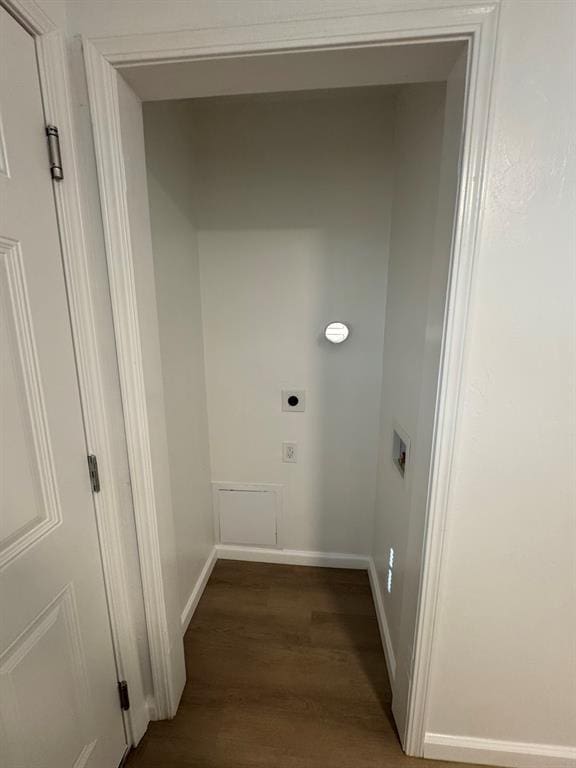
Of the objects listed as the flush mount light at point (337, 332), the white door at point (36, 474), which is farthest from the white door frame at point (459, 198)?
the flush mount light at point (337, 332)

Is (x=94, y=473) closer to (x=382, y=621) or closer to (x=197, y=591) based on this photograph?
(x=197, y=591)

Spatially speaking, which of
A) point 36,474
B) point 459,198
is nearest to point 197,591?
point 36,474

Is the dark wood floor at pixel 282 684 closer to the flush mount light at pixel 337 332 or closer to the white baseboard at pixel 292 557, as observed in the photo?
the white baseboard at pixel 292 557

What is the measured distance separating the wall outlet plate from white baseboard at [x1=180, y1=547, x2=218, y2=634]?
3.41ft

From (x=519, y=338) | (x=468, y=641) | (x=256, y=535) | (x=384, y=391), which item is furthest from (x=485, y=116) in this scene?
(x=256, y=535)

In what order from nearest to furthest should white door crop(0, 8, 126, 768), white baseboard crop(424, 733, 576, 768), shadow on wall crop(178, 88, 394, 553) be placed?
white door crop(0, 8, 126, 768)
white baseboard crop(424, 733, 576, 768)
shadow on wall crop(178, 88, 394, 553)

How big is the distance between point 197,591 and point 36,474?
138 centimetres

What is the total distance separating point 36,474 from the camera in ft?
2.60

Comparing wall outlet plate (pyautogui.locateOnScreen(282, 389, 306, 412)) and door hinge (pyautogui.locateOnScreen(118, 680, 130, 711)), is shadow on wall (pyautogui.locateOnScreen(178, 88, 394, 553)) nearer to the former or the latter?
wall outlet plate (pyautogui.locateOnScreen(282, 389, 306, 412))

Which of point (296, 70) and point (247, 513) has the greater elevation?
point (296, 70)

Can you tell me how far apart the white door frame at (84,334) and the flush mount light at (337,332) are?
1.07m

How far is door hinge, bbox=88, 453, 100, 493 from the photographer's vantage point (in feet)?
3.19

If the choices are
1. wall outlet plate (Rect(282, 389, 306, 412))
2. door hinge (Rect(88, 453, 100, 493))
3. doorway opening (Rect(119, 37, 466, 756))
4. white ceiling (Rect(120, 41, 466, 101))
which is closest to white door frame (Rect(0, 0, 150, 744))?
door hinge (Rect(88, 453, 100, 493))

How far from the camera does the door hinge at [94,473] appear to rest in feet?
3.19
